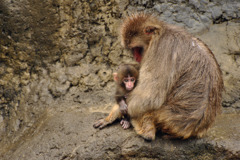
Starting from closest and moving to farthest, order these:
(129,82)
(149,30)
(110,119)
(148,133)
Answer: (148,133) < (149,30) < (129,82) < (110,119)

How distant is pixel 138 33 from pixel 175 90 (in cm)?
113

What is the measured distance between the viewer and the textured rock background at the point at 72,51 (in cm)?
657

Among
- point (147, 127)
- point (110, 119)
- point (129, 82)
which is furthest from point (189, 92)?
point (110, 119)

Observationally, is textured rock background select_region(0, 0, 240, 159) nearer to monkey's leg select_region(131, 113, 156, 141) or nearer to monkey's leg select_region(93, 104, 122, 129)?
monkey's leg select_region(93, 104, 122, 129)

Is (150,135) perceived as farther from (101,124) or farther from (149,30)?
(149,30)

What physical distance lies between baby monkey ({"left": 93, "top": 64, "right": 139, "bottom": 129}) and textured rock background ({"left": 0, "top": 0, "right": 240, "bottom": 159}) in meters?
1.16

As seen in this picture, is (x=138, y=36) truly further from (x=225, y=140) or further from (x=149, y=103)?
(x=225, y=140)

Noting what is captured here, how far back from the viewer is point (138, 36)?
16.9 ft

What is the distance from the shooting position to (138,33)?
5160mm

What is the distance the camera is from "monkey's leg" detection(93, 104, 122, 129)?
206 inches

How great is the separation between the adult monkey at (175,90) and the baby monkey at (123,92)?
0.82ft

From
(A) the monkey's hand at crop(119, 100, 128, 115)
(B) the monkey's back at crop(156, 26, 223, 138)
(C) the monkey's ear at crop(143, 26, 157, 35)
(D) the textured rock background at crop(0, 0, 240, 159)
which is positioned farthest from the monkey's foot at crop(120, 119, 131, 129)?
(C) the monkey's ear at crop(143, 26, 157, 35)

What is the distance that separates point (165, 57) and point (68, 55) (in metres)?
2.99

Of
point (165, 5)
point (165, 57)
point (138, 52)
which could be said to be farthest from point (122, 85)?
point (165, 5)
